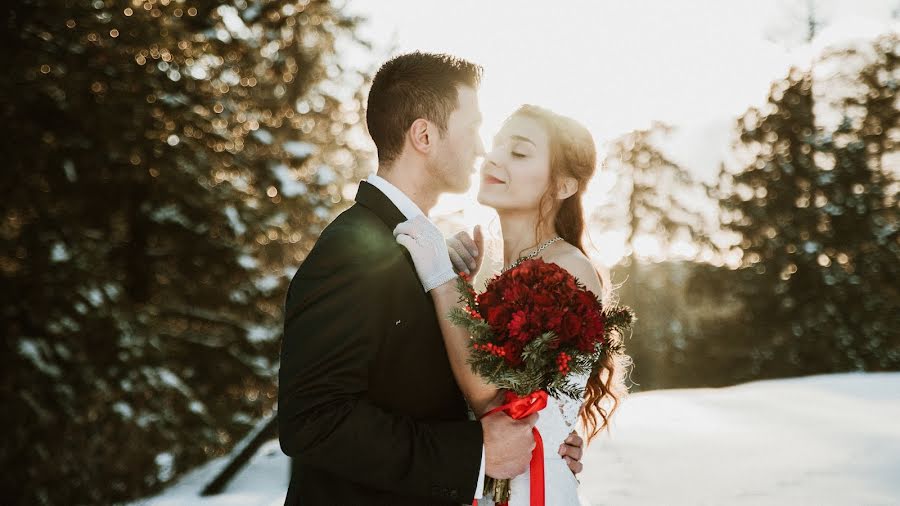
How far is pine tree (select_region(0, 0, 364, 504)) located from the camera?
8.58 meters

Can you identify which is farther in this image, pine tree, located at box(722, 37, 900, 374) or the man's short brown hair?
pine tree, located at box(722, 37, 900, 374)

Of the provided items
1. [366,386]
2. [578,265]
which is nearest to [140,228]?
[578,265]

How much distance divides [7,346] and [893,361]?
2847 cm

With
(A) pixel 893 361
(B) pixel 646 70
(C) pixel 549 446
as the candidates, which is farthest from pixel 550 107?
(A) pixel 893 361

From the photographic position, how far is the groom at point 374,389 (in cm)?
246

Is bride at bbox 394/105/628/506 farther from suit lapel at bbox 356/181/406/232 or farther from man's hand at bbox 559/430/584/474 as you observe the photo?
suit lapel at bbox 356/181/406/232

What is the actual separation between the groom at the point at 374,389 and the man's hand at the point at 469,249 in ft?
2.02

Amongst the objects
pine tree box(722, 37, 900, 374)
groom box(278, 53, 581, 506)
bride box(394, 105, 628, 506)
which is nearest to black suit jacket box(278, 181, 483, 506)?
groom box(278, 53, 581, 506)

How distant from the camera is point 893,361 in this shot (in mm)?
27922

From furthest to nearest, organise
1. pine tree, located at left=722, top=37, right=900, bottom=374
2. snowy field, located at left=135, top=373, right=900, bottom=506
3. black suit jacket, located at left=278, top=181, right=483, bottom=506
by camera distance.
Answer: pine tree, located at left=722, top=37, right=900, bottom=374, snowy field, located at left=135, top=373, right=900, bottom=506, black suit jacket, located at left=278, top=181, right=483, bottom=506

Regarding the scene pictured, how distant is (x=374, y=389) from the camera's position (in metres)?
2.68

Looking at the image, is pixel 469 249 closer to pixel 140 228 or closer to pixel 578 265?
pixel 578 265

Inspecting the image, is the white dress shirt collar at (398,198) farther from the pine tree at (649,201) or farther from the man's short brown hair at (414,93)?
the pine tree at (649,201)

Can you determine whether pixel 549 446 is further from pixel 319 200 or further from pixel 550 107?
pixel 319 200
